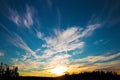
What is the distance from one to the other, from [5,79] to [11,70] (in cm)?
7281

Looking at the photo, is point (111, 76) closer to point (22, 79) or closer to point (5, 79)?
point (22, 79)

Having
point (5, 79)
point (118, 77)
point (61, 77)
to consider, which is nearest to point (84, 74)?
point (61, 77)

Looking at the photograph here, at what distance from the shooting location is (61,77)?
3500cm

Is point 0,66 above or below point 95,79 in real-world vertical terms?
above

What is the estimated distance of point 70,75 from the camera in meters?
35.6

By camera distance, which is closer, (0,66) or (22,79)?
(22,79)

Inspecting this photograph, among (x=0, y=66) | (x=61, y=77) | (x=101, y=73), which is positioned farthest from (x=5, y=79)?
(x=0, y=66)

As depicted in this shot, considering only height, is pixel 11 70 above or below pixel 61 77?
above

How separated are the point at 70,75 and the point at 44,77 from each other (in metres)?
5.86

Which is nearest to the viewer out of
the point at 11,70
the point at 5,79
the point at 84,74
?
the point at 5,79

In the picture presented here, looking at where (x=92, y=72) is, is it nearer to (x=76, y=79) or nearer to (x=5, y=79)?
(x=76, y=79)

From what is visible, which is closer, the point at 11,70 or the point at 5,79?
the point at 5,79

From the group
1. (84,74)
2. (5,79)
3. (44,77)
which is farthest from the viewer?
(84,74)

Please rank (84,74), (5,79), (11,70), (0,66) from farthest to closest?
(11,70)
(0,66)
(84,74)
(5,79)
